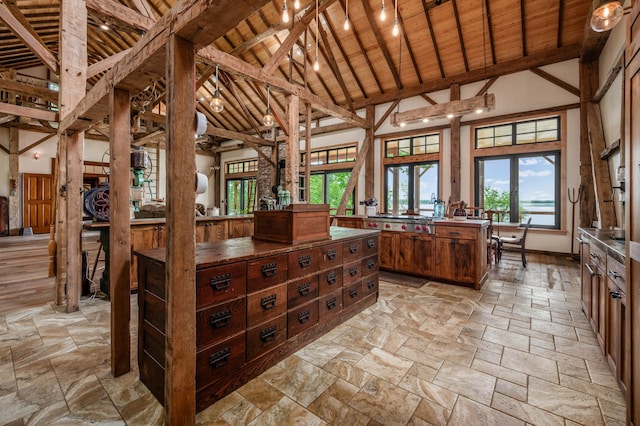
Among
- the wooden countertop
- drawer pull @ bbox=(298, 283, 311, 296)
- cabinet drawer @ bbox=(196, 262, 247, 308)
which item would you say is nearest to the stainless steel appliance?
the wooden countertop

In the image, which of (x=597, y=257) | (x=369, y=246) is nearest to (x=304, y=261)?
(x=369, y=246)

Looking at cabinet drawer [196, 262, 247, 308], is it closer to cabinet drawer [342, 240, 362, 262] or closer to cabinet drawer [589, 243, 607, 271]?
cabinet drawer [342, 240, 362, 262]

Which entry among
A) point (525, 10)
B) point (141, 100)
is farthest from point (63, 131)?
point (525, 10)

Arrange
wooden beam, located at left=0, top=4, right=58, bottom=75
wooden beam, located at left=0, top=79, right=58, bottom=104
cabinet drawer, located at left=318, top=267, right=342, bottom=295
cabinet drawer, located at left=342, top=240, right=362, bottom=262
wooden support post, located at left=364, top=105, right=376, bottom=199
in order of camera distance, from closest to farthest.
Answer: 1. cabinet drawer, located at left=318, top=267, right=342, bottom=295
2. cabinet drawer, located at left=342, top=240, right=362, bottom=262
3. wooden beam, located at left=0, top=4, right=58, bottom=75
4. wooden beam, located at left=0, top=79, right=58, bottom=104
5. wooden support post, located at left=364, top=105, right=376, bottom=199

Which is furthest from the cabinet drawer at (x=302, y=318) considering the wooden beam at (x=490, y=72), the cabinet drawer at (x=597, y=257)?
the wooden beam at (x=490, y=72)

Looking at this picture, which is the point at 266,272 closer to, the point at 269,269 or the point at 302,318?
the point at 269,269

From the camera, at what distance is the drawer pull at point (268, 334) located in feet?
6.52

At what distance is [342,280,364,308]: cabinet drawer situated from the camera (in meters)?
2.83

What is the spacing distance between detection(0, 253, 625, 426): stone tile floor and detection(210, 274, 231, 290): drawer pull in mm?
700

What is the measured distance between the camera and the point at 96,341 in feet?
8.11

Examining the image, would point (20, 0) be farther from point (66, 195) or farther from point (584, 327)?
point (584, 327)

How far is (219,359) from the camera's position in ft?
5.65

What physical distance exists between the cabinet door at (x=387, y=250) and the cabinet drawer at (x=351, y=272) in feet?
6.13

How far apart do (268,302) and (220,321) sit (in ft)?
1.26
